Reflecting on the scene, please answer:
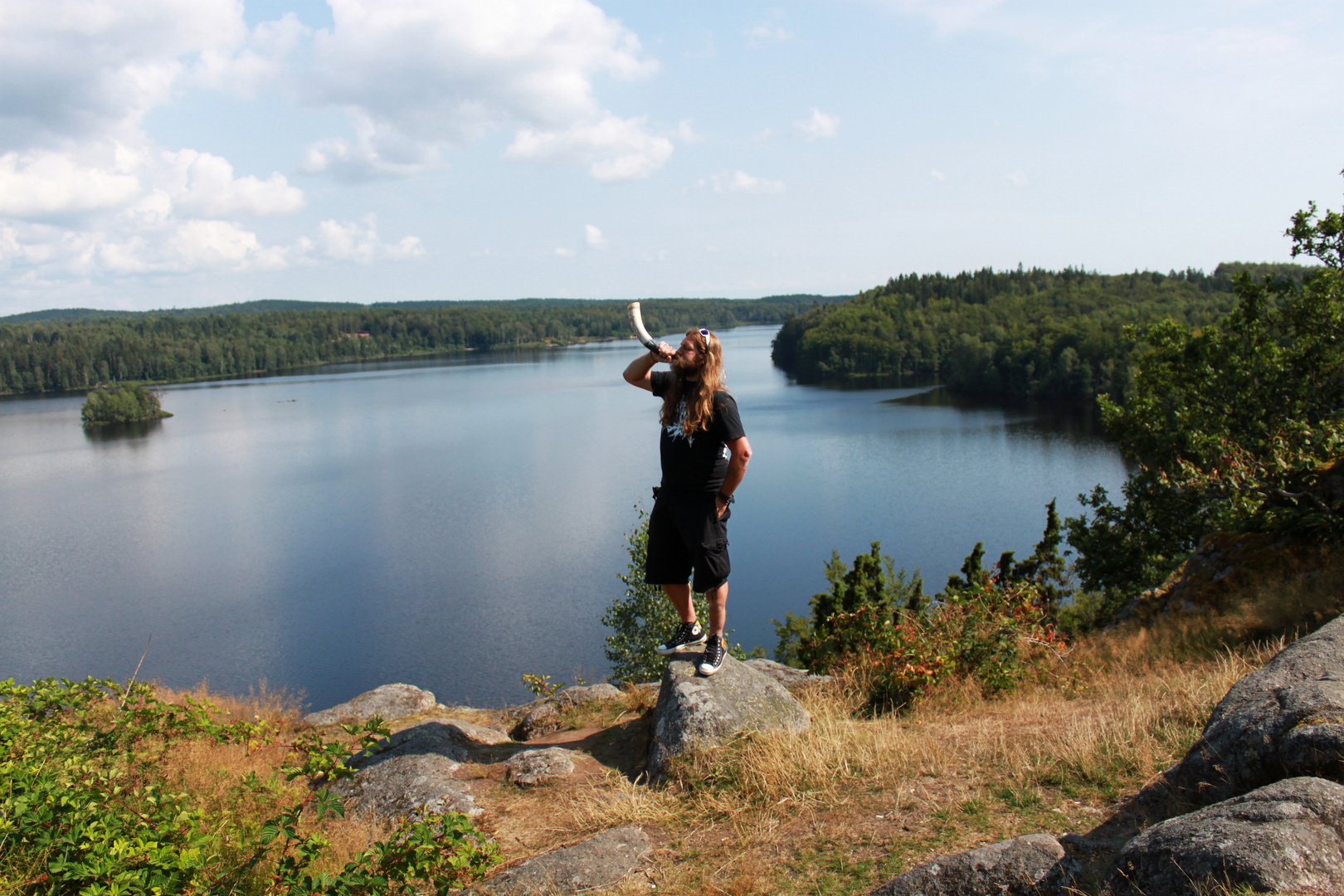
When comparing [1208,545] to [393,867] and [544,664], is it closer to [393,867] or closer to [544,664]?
[393,867]

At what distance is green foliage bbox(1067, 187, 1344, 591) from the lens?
12.4 m

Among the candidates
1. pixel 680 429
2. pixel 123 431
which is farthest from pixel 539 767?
pixel 123 431

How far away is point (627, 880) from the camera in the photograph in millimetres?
3084

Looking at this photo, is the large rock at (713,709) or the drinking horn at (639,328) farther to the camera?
the drinking horn at (639,328)

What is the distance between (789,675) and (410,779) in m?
2.70

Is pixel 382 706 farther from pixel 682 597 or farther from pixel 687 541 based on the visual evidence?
pixel 687 541

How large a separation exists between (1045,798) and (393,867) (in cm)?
249

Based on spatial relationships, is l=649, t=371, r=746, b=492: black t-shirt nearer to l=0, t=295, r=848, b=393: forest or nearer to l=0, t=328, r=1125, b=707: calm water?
l=0, t=328, r=1125, b=707: calm water

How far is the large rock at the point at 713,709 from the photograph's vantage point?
4.13 metres

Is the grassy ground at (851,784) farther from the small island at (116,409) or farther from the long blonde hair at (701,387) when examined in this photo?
the small island at (116,409)

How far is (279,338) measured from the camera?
131 metres

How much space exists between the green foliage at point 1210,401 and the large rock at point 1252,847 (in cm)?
864

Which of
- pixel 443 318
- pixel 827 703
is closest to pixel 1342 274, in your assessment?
pixel 827 703

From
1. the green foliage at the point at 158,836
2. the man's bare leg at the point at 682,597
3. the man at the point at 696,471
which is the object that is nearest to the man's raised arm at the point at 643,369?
the man at the point at 696,471
